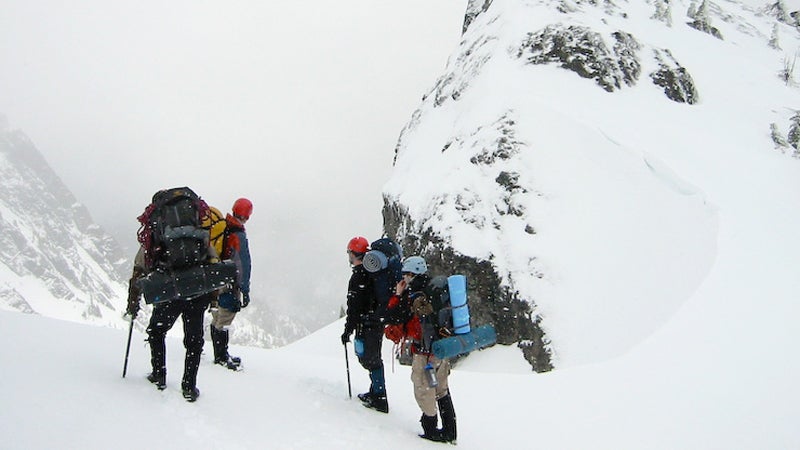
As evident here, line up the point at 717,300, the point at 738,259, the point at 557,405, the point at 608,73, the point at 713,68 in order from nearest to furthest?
the point at 557,405
the point at 717,300
the point at 738,259
the point at 608,73
the point at 713,68

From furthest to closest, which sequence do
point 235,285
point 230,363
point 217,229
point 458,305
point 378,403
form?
point 230,363, point 235,285, point 217,229, point 378,403, point 458,305

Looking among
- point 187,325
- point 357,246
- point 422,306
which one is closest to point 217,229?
point 187,325

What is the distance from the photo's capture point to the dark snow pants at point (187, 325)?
5535 mm

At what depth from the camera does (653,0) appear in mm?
44594

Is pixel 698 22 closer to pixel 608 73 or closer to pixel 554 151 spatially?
pixel 608 73

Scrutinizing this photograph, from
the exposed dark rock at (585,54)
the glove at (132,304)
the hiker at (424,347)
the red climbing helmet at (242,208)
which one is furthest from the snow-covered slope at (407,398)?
the exposed dark rock at (585,54)

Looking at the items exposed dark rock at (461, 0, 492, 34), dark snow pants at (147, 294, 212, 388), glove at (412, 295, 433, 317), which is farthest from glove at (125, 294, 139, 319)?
exposed dark rock at (461, 0, 492, 34)

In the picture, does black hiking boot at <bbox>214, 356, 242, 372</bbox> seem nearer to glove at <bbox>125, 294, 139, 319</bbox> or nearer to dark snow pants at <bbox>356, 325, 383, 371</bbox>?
glove at <bbox>125, 294, 139, 319</bbox>

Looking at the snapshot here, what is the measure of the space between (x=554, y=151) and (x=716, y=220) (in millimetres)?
6633

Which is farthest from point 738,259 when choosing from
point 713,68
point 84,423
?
point 713,68

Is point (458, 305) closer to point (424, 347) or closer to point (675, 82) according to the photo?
point (424, 347)

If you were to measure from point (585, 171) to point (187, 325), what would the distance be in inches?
666

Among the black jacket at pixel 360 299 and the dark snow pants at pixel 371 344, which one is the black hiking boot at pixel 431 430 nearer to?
the dark snow pants at pixel 371 344

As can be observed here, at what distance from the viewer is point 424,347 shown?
593cm
